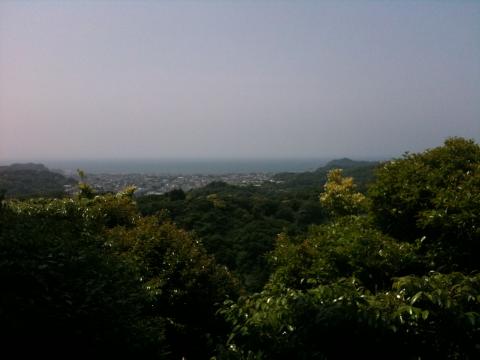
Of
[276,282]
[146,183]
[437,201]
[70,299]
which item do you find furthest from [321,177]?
[70,299]

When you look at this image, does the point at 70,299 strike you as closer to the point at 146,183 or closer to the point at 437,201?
the point at 437,201

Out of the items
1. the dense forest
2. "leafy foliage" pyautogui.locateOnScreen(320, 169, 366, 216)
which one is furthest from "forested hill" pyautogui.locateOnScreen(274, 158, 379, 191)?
the dense forest

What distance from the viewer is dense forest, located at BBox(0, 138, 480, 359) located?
10.4ft

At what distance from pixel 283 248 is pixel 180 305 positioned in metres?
1.74

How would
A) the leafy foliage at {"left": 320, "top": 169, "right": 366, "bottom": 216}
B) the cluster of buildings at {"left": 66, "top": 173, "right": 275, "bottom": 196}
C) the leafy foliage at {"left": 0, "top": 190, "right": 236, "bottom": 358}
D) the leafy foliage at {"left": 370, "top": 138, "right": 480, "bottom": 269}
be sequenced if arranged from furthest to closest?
the cluster of buildings at {"left": 66, "top": 173, "right": 275, "bottom": 196}, the leafy foliage at {"left": 320, "top": 169, "right": 366, "bottom": 216}, the leafy foliage at {"left": 370, "top": 138, "right": 480, "bottom": 269}, the leafy foliage at {"left": 0, "top": 190, "right": 236, "bottom": 358}

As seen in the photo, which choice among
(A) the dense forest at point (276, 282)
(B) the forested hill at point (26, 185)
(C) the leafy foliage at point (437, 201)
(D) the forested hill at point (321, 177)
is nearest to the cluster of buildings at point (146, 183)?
(B) the forested hill at point (26, 185)

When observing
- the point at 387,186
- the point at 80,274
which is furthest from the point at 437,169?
the point at 80,274

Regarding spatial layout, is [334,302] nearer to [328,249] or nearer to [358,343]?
[358,343]

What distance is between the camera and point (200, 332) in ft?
19.4

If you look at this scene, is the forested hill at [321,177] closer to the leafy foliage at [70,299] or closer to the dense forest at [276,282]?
the dense forest at [276,282]

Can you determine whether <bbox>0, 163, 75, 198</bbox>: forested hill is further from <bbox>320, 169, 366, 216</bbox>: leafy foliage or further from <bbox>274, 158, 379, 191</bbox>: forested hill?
<bbox>274, 158, 379, 191</bbox>: forested hill

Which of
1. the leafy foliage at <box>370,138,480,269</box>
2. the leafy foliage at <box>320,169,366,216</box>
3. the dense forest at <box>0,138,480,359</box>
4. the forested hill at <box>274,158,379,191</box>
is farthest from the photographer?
the forested hill at <box>274,158,379,191</box>

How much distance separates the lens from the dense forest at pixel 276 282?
317 centimetres

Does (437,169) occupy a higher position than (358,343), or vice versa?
(437,169)
